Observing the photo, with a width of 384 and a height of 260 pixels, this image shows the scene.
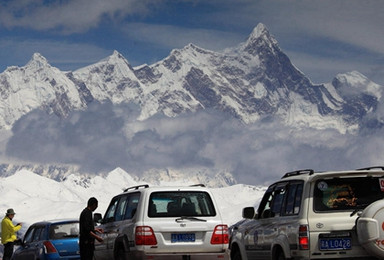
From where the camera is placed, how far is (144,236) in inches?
657

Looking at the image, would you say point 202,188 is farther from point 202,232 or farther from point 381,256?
point 381,256

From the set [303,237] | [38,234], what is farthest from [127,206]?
[303,237]

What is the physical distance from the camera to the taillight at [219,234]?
1706 cm

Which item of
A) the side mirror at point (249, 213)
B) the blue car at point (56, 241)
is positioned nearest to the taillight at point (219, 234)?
the side mirror at point (249, 213)

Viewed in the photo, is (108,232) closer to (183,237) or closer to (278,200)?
(183,237)

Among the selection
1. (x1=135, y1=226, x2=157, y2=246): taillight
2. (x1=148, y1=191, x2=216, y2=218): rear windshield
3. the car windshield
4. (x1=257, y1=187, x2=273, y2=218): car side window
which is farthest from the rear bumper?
the car windshield

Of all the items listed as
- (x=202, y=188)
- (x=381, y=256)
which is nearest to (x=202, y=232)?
(x=202, y=188)

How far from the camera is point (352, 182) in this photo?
13859mm

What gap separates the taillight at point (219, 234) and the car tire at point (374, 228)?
4387mm

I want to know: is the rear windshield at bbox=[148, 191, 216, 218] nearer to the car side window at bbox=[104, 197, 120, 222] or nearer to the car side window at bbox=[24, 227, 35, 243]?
the car side window at bbox=[104, 197, 120, 222]

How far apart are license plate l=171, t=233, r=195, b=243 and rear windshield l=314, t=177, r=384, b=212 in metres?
3.84

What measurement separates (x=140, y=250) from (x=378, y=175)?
15.9ft

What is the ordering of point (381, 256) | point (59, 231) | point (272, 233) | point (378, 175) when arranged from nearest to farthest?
point (381, 256)
point (378, 175)
point (272, 233)
point (59, 231)

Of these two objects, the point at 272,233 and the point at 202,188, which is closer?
the point at 272,233
